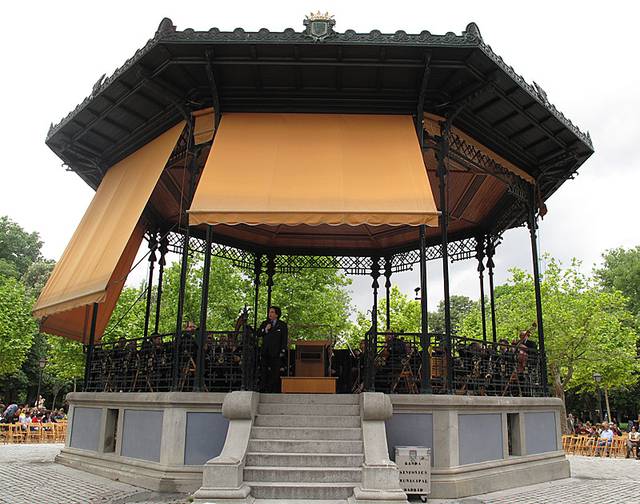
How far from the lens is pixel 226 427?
957 centimetres

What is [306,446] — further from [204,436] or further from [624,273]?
[624,273]

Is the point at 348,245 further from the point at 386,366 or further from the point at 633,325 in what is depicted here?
the point at 633,325

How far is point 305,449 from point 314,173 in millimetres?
4738

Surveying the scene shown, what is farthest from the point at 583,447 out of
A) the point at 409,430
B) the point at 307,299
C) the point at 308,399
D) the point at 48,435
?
the point at 48,435

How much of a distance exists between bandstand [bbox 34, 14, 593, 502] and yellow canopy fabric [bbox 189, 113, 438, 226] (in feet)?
0.12

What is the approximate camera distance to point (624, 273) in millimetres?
51531

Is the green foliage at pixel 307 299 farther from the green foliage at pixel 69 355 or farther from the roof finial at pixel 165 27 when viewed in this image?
the roof finial at pixel 165 27

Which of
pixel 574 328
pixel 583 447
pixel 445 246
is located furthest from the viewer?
pixel 574 328

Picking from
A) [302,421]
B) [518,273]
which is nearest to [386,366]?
[302,421]

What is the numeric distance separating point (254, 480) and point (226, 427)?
1.66 metres

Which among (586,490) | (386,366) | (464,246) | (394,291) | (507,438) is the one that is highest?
(394,291)

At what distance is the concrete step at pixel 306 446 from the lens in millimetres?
8641

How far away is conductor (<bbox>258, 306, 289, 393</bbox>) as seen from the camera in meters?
11.1

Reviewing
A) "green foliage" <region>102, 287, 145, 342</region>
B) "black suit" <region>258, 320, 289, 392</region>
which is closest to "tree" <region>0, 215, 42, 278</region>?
"green foliage" <region>102, 287, 145, 342</region>
